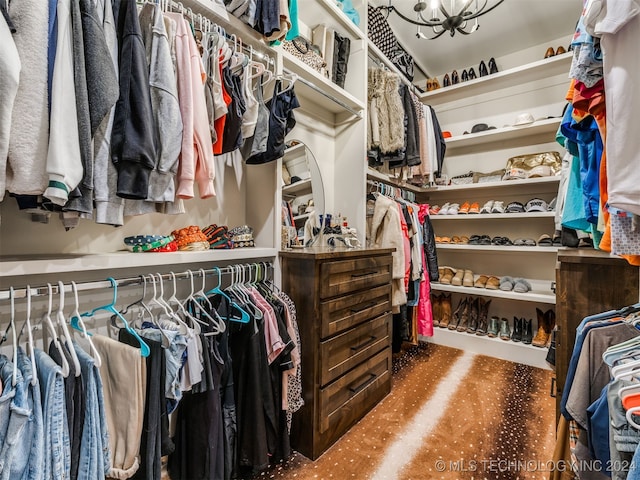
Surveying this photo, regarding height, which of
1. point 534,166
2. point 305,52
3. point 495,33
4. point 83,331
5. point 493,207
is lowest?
point 83,331

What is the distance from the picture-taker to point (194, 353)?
109 centimetres

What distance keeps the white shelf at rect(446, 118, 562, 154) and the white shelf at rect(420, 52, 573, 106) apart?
0.49m

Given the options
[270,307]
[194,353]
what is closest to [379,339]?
[270,307]

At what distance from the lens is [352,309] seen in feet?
5.44

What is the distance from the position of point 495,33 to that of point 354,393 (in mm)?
3213

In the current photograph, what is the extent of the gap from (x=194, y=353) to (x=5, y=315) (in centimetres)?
64

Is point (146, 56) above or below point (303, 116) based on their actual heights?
below

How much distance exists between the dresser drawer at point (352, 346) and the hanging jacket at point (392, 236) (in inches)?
12.8

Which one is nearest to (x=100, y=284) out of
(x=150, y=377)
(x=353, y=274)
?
(x=150, y=377)

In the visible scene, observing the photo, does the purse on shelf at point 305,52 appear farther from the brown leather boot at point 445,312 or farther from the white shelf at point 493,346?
the white shelf at point 493,346

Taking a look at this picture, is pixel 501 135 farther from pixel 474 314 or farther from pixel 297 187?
pixel 297 187

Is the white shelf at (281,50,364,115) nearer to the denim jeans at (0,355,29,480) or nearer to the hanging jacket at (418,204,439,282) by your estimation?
the hanging jacket at (418,204,439,282)

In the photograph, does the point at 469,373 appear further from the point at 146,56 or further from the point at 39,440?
the point at 146,56

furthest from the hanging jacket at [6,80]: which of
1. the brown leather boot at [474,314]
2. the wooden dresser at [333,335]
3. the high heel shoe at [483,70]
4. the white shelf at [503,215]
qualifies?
the high heel shoe at [483,70]
